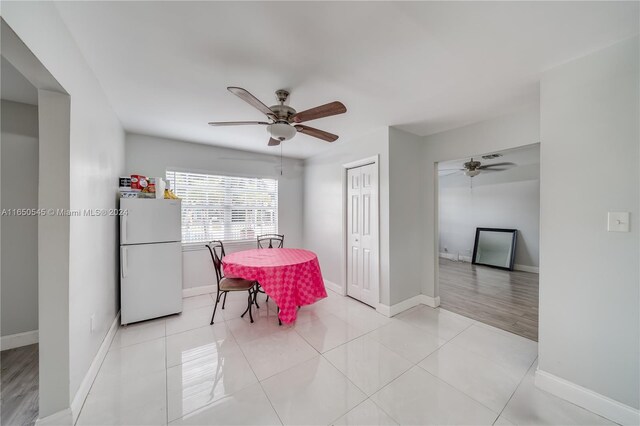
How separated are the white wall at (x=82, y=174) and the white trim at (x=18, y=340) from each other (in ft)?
2.31

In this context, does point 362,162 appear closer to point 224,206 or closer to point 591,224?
point 591,224

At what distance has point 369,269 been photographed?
3.30m

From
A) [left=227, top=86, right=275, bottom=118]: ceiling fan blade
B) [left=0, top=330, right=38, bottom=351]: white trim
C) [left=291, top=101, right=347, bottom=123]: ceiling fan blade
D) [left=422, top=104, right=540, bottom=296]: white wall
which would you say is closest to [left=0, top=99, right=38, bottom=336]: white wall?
[left=0, top=330, right=38, bottom=351]: white trim

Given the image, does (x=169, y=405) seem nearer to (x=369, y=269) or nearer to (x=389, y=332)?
(x=389, y=332)

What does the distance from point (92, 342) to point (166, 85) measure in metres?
2.26

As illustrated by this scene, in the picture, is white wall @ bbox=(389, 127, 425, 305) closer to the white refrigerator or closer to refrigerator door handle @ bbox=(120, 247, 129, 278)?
the white refrigerator

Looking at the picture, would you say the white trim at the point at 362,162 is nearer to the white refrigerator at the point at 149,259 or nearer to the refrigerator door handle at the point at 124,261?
the white refrigerator at the point at 149,259

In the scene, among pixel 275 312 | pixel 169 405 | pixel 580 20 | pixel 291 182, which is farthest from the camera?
pixel 291 182

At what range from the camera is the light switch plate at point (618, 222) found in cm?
148

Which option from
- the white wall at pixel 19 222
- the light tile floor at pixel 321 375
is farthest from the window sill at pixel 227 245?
the white wall at pixel 19 222

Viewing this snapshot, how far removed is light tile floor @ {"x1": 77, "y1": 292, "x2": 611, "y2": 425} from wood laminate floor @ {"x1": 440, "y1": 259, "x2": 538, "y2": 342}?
293mm

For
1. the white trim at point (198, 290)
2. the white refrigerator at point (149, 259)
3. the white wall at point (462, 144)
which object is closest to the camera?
the white wall at point (462, 144)

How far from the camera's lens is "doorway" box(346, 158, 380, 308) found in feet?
10.4

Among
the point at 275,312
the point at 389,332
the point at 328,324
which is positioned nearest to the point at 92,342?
the point at 275,312
